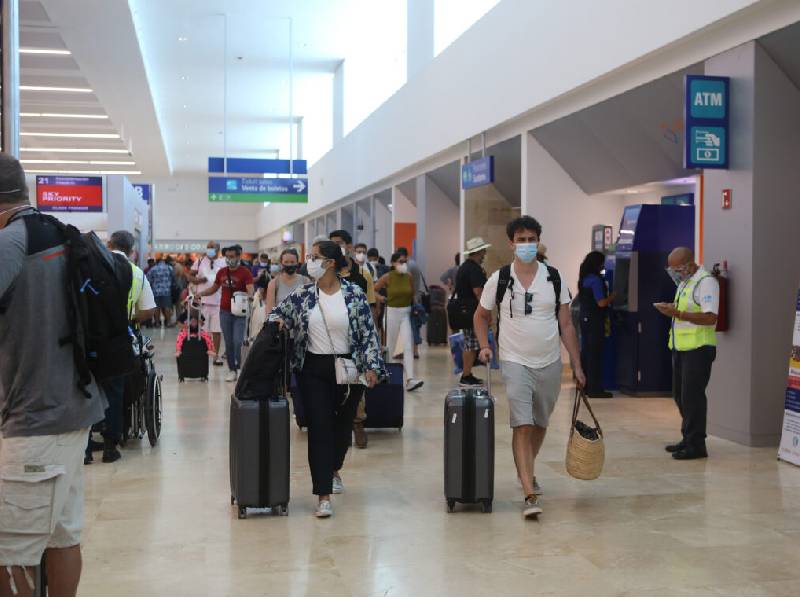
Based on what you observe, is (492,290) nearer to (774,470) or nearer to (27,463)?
(774,470)

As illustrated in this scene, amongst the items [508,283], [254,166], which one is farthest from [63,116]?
[508,283]

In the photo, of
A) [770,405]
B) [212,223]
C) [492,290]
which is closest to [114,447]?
[492,290]

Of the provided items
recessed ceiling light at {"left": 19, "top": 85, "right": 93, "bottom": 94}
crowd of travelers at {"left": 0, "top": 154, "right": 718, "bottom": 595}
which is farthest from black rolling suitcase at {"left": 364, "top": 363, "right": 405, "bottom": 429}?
recessed ceiling light at {"left": 19, "top": 85, "right": 93, "bottom": 94}

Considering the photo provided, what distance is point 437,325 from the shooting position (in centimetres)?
1747

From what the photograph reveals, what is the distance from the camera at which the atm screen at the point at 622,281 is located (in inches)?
411

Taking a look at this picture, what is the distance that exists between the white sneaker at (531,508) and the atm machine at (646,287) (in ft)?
17.6

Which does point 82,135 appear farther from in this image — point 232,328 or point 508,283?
point 508,283

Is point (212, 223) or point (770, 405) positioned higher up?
point (212, 223)

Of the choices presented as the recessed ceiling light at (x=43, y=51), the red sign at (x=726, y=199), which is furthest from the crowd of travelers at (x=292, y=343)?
the recessed ceiling light at (x=43, y=51)

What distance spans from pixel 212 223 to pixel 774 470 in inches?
1756

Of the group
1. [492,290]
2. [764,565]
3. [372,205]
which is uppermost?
[372,205]

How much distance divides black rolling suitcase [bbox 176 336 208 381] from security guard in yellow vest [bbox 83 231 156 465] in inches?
172

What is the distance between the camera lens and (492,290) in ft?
18.0

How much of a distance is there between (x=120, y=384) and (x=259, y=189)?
61.9ft
